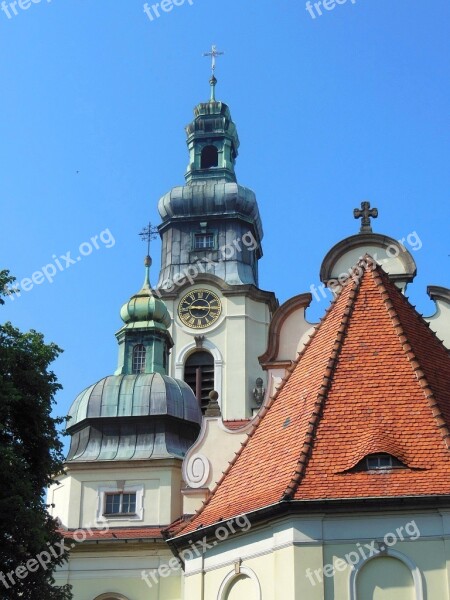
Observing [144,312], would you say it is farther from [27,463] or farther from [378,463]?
[378,463]

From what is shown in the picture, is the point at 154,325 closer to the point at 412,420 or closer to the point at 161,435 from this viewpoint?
the point at 161,435

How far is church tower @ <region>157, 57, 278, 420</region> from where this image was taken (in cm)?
3900

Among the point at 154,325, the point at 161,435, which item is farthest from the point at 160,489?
the point at 154,325

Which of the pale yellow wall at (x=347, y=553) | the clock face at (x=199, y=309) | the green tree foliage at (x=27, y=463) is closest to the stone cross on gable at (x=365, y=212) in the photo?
the green tree foliage at (x=27, y=463)

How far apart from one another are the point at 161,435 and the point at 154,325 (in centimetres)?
498

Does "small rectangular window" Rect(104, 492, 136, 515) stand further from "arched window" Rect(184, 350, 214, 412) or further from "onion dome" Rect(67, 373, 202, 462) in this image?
"arched window" Rect(184, 350, 214, 412)

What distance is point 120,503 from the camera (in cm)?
2739

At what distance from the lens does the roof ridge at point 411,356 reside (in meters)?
16.5

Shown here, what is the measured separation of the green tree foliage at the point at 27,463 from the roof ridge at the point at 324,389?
399 cm

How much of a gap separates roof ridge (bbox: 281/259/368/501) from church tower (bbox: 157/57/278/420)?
18864 millimetres

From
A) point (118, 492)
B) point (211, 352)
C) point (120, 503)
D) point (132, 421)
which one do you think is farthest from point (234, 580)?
point (211, 352)

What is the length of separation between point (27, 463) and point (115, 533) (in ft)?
31.0

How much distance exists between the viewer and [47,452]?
59.3ft

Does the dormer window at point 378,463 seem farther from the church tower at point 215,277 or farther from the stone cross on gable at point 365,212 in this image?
the church tower at point 215,277
